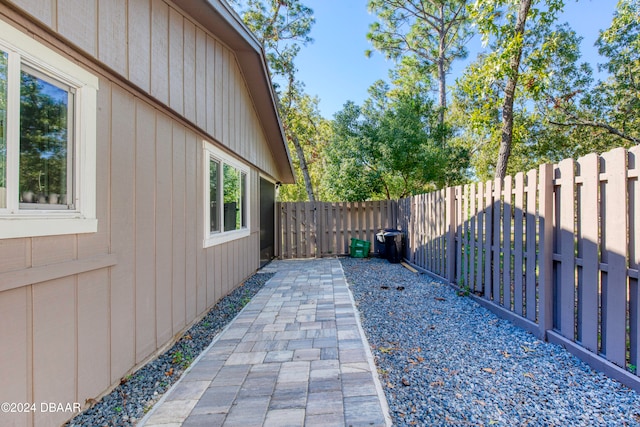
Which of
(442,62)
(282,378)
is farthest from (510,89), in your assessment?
(442,62)

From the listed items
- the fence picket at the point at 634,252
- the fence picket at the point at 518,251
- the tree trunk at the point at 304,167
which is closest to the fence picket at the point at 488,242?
the fence picket at the point at 518,251

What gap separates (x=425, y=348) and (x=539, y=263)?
5.01 feet

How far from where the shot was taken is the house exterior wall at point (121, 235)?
179 centimetres

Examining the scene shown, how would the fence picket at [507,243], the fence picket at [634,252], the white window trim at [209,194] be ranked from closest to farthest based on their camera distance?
the fence picket at [634,252]
the fence picket at [507,243]
the white window trim at [209,194]

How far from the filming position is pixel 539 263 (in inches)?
128

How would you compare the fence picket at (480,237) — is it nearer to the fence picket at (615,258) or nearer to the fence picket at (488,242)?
the fence picket at (488,242)

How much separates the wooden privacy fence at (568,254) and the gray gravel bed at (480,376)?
0.23m

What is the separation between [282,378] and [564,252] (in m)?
2.92

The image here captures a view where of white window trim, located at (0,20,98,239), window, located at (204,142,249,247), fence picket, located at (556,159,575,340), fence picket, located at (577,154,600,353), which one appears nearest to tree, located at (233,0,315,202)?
window, located at (204,142,249,247)

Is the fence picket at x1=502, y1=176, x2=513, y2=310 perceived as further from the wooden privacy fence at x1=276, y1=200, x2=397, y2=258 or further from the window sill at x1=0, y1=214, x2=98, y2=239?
the wooden privacy fence at x1=276, y1=200, x2=397, y2=258

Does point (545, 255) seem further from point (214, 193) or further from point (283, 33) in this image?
point (283, 33)

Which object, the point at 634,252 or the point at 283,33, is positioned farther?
the point at 283,33

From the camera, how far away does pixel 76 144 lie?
216 centimetres

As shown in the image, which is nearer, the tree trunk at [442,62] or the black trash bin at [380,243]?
the black trash bin at [380,243]
